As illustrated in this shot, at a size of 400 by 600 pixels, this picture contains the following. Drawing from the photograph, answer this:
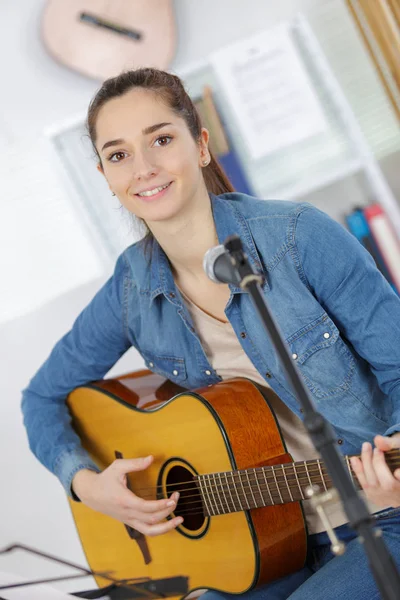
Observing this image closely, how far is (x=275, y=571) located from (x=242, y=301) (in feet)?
1.61

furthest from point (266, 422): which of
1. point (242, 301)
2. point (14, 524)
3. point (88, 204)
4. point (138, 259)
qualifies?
point (14, 524)

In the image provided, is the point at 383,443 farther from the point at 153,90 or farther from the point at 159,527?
the point at 153,90

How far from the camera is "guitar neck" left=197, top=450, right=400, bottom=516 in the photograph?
114 cm

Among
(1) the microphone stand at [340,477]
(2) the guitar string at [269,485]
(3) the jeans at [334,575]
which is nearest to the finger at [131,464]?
(2) the guitar string at [269,485]

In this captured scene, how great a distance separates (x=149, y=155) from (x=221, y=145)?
3.25 ft

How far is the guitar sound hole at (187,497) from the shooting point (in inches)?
55.2

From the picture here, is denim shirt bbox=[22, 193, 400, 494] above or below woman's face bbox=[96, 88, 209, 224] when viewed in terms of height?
below

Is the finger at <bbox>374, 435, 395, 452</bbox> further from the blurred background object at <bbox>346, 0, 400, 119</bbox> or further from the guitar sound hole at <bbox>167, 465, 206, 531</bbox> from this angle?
the blurred background object at <bbox>346, 0, 400, 119</bbox>

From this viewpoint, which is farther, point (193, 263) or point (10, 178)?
point (10, 178)

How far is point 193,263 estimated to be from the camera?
1.50m

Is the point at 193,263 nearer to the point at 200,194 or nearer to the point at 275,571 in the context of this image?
the point at 200,194

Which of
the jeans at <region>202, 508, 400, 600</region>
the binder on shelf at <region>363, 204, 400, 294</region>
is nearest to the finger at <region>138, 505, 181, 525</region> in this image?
the jeans at <region>202, 508, 400, 600</region>

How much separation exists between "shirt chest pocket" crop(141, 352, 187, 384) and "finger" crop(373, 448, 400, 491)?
0.66 meters

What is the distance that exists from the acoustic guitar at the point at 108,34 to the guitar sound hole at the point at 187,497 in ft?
5.03
